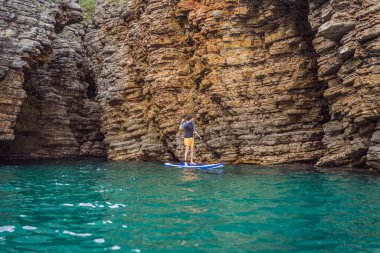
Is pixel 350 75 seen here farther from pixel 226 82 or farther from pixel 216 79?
pixel 216 79

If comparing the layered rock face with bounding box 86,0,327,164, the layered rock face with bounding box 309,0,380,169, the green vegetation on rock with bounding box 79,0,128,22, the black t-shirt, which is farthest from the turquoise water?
the green vegetation on rock with bounding box 79,0,128,22

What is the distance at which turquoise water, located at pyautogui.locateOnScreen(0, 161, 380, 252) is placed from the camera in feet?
21.1

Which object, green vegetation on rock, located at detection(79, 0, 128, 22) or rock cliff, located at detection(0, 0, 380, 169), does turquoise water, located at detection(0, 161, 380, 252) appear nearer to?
rock cliff, located at detection(0, 0, 380, 169)

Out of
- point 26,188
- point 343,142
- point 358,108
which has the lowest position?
point 26,188

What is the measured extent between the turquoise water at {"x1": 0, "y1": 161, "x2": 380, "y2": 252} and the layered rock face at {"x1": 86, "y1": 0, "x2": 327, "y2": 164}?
27.6 feet

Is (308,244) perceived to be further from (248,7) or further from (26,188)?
(248,7)

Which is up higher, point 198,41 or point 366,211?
point 198,41

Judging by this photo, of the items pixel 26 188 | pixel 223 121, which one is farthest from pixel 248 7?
pixel 26 188

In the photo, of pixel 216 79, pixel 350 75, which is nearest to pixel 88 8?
pixel 216 79

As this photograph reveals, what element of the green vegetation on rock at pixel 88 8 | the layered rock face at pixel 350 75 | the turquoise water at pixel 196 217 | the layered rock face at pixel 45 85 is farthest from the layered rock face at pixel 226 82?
the green vegetation on rock at pixel 88 8

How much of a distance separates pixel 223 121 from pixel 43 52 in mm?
15536

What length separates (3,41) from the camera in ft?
84.5

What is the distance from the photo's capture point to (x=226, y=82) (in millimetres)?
23609

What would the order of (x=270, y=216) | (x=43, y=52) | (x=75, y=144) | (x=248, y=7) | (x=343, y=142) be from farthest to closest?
(x=75, y=144), (x=43, y=52), (x=248, y=7), (x=343, y=142), (x=270, y=216)
